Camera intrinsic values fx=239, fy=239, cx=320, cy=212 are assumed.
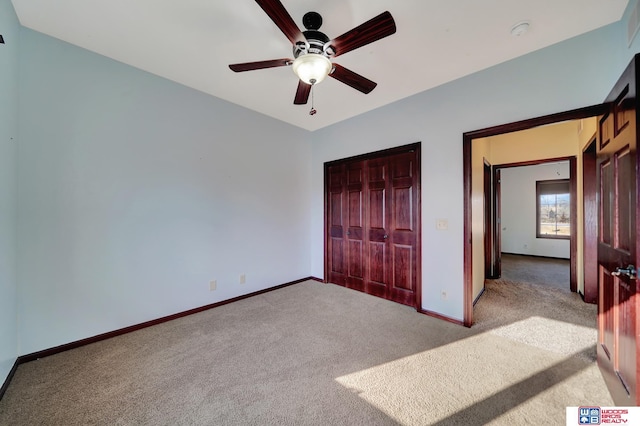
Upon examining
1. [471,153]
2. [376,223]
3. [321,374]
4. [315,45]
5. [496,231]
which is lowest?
[321,374]

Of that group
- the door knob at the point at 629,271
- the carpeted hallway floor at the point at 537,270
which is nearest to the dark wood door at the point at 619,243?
the door knob at the point at 629,271

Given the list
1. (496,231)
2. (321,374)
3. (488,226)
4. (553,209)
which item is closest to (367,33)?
(321,374)

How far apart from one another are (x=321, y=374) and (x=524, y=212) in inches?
304

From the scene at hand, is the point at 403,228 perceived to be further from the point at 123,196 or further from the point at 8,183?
the point at 8,183

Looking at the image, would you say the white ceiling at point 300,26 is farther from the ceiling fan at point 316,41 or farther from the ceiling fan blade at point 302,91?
the ceiling fan blade at point 302,91

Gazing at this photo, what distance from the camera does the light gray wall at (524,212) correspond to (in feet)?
20.7

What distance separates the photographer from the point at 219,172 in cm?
322

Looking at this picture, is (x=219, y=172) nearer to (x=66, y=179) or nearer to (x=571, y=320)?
(x=66, y=179)

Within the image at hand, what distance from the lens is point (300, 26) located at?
1.95 m

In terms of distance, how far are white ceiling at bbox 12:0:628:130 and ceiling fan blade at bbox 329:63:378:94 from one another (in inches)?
14.8

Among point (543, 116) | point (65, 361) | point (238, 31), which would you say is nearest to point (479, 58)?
point (543, 116)

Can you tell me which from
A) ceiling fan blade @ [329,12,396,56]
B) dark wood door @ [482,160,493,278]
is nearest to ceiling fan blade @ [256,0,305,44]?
ceiling fan blade @ [329,12,396,56]

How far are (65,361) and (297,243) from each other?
2917 mm

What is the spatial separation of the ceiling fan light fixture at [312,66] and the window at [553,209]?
25.0 feet
